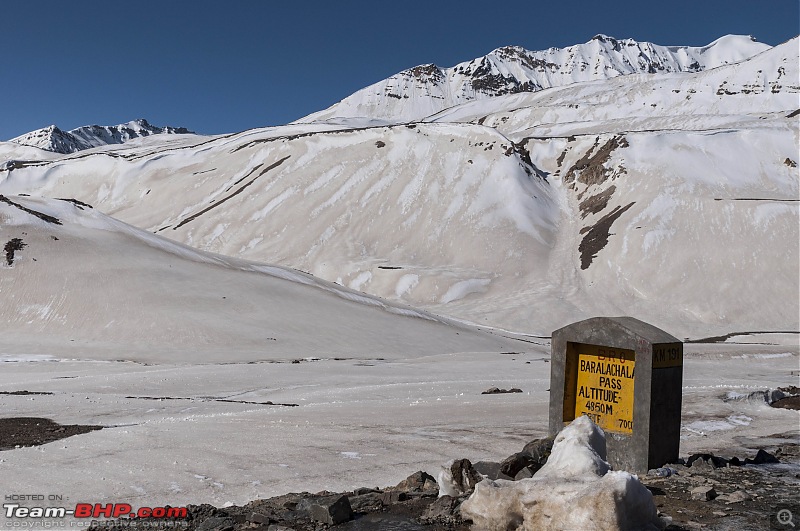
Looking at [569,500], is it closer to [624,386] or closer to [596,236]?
[624,386]

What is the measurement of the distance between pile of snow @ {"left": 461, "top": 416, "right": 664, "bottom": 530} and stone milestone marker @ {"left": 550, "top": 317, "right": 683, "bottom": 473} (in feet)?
6.28

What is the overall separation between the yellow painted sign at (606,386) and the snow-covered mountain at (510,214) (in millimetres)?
37468

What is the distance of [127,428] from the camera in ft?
36.6

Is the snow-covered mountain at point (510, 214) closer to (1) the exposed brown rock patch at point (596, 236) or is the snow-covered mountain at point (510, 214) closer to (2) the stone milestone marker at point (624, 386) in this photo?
(1) the exposed brown rock patch at point (596, 236)

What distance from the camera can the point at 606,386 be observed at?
8.71m

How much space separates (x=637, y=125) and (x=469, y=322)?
72230 millimetres

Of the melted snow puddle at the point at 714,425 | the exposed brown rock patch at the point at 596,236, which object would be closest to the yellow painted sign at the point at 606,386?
the melted snow puddle at the point at 714,425

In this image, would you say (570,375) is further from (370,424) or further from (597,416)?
(370,424)

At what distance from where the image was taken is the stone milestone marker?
8164 millimetres

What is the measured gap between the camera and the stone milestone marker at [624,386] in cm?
816

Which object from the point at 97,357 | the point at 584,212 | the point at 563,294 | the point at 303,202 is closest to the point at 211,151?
the point at 303,202

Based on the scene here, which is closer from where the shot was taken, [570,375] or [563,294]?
[570,375]

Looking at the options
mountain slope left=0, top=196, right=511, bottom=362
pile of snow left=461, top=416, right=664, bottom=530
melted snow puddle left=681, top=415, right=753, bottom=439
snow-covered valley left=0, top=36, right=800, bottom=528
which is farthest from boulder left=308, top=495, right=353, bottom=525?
mountain slope left=0, top=196, right=511, bottom=362

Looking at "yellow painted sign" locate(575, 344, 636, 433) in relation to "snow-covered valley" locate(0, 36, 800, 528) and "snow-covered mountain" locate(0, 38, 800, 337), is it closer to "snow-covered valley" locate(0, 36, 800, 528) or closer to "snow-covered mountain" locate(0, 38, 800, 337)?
"snow-covered valley" locate(0, 36, 800, 528)
